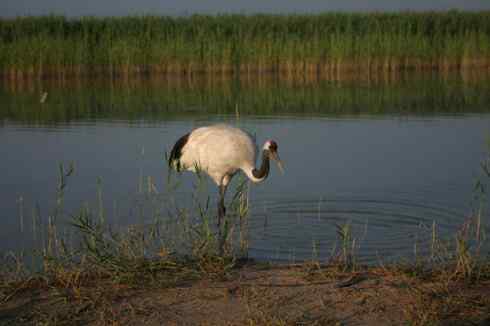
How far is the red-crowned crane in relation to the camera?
8.27m

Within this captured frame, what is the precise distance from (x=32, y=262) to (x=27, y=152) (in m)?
6.00

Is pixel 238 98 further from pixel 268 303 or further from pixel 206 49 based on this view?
pixel 268 303

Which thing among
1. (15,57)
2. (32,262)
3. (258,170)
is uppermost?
(15,57)

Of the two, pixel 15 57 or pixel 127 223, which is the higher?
pixel 15 57

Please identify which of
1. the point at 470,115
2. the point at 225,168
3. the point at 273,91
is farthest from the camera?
the point at 273,91

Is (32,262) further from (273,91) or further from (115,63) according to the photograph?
(115,63)

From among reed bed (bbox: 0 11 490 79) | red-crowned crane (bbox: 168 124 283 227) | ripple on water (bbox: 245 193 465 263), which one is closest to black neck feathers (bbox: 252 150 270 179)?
red-crowned crane (bbox: 168 124 283 227)

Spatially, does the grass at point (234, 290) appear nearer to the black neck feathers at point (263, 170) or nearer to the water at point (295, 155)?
the water at point (295, 155)

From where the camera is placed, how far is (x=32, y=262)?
6.61 metres

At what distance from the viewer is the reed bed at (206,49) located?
26.0 meters

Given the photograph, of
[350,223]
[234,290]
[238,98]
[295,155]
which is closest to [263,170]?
[350,223]

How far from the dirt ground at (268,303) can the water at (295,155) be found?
3.22ft

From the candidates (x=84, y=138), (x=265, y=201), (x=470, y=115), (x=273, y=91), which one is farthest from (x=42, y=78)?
(x=265, y=201)

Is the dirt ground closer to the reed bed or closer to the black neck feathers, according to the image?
the black neck feathers
